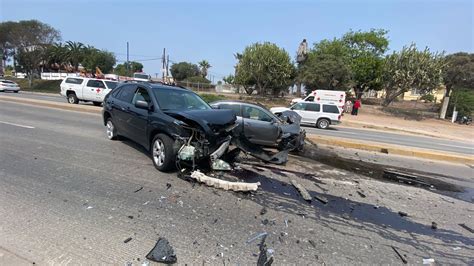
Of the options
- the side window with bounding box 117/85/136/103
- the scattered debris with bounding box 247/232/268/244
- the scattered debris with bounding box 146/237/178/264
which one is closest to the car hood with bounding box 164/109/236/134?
the side window with bounding box 117/85/136/103

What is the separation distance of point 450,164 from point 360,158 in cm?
329

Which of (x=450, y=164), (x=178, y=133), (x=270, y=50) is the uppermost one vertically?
(x=270, y=50)

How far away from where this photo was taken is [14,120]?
38.7 feet

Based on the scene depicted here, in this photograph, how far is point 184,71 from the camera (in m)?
105

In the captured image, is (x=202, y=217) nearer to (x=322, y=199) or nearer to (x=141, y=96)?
(x=322, y=199)

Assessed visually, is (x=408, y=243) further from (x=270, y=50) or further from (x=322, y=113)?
(x=270, y=50)

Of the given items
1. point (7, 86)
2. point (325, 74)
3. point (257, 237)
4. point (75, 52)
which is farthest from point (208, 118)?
point (75, 52)

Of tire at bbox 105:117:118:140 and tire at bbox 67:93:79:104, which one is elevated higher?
tire at bbox 105:117:118:140

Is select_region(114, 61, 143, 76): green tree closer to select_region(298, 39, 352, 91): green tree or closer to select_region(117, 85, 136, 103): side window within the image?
select_region(298, 39, 352, 91): green tree

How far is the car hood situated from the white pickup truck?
51.2 feet

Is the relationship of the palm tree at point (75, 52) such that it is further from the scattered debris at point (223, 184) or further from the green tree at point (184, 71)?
the scattered debris at point (223, 184)

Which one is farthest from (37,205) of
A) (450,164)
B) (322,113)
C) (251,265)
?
(322,113)

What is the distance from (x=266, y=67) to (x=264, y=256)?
40.2 metres

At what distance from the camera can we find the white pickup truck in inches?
797
